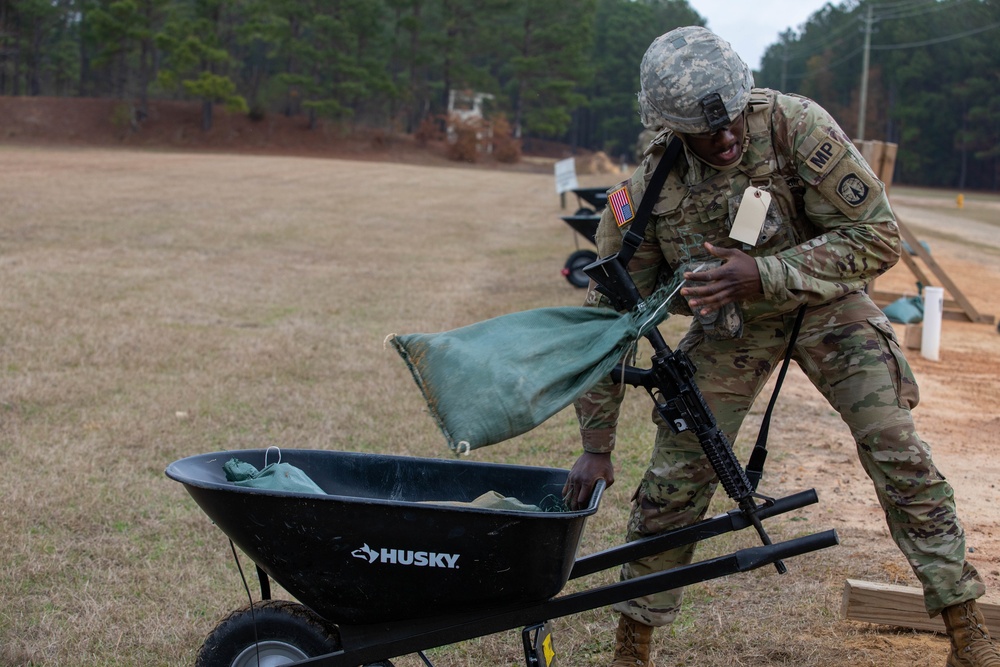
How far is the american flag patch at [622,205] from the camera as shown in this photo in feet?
9.87

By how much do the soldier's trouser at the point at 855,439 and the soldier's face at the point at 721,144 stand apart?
501mm

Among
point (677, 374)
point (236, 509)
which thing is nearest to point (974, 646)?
point (677, 374)

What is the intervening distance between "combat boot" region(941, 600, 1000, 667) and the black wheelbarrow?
0.58m

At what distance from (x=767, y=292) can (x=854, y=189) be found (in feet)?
1.28

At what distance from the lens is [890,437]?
280 cm

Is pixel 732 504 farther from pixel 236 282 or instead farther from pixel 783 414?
pixel 236 282

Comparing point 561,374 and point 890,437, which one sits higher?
point 561,374

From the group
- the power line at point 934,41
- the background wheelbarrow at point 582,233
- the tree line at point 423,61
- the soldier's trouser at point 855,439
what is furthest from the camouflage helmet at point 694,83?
the power line at point 934,41

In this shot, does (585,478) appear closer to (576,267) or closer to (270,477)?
(270,477)

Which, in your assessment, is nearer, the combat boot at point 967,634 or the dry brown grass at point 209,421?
the combat boot at point 967,634

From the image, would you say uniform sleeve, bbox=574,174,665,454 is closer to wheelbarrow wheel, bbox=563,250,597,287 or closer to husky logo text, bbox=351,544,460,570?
husky logo text, bbox=351,544,460,570

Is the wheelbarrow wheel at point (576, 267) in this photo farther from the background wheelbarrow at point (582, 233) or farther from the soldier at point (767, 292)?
the soldier at point (767, 292)

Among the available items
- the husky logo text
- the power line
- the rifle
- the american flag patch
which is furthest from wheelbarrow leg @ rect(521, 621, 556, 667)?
the power line

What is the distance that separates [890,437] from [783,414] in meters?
3.99
